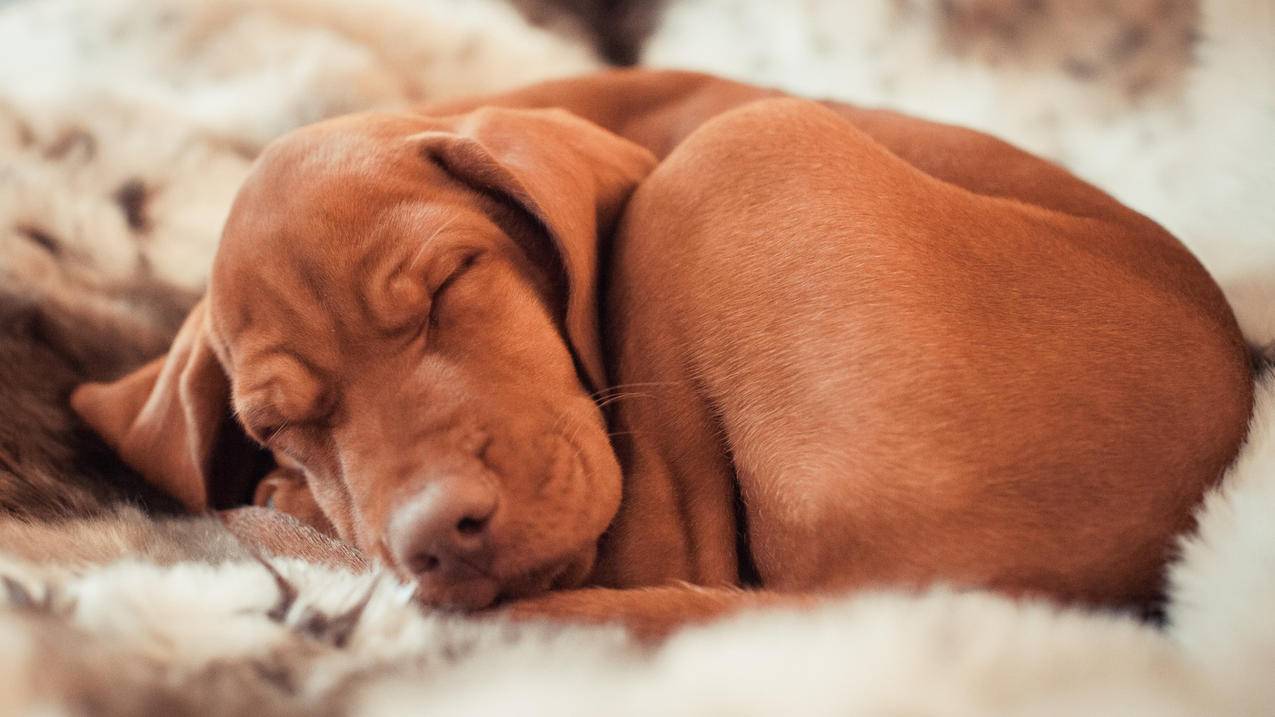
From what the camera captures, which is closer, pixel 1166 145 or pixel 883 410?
pixel 883 410

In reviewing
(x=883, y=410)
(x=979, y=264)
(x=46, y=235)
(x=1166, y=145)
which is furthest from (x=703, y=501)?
(x=46, y=235)

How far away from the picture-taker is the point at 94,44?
3125 millimetres

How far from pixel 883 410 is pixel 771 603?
337mm

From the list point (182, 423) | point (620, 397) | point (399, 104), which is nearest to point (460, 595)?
point (620, 397)

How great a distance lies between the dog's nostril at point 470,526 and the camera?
4.70ft

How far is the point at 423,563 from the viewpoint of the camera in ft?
4.71

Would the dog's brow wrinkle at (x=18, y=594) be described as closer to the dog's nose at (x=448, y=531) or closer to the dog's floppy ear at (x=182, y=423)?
the dog's nose at (x=448, y=531)

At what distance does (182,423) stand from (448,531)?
0.97m

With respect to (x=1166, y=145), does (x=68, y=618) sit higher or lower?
lower

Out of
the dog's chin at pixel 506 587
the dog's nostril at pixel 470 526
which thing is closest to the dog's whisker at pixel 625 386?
the dog's chin at pixel 506 587

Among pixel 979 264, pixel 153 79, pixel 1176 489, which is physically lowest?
pixel 153 79

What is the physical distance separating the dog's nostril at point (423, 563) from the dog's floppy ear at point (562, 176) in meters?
0.51

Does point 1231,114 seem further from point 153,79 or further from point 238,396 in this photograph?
point 153,79

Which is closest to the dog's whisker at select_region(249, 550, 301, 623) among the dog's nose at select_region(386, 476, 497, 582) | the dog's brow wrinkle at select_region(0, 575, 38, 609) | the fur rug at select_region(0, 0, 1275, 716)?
the fur rug at select_region(0, 0, 1275, 716)
